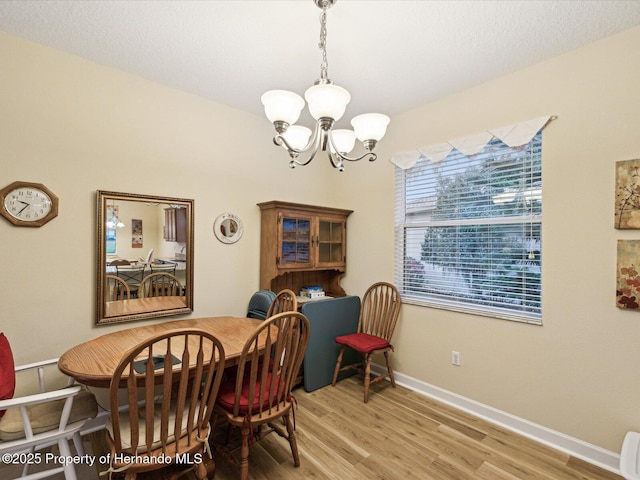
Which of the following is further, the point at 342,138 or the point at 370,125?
the point at 342,138

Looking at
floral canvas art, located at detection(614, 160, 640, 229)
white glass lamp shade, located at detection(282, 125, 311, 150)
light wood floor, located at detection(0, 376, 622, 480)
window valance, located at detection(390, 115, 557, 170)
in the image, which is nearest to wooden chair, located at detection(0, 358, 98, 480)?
light wood floor, located at detection(0, 376, 622, 480)

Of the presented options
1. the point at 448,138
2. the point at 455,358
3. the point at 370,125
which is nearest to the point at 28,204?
the point at 370,125

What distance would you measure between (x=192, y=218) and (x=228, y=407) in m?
1.65

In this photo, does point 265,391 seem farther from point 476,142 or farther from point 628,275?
point 476,142

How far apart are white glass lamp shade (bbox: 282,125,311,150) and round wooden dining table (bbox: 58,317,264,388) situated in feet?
4.28

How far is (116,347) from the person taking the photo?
1964 mm

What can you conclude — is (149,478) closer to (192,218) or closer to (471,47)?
(192,218)

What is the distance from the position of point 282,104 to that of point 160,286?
188 cm

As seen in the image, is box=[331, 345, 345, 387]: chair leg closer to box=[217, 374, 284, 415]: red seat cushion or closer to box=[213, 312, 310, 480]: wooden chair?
box=[213, 312, 310, 480]: wooden chair

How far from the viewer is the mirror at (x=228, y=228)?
3000 millimetres

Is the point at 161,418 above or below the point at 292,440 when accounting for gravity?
above

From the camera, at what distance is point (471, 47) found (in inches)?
85.5

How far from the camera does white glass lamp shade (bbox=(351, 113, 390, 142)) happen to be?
1827 millimetres

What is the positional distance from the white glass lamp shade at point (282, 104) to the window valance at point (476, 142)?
1.71m
